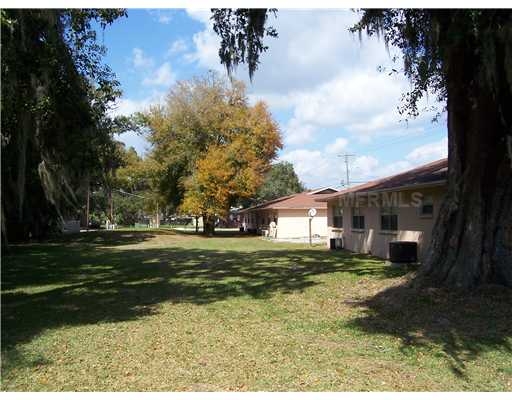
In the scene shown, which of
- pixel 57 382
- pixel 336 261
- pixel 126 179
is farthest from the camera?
pixel 126 179

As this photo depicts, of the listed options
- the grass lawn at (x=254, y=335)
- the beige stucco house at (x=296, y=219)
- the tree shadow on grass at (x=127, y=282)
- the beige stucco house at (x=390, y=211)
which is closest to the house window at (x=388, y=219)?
the beige stucco house at (x=390, y=211)

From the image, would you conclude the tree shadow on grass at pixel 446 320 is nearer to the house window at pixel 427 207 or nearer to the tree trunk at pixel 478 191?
the tree trunk at pixel 478 191

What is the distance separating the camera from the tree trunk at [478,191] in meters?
8.70

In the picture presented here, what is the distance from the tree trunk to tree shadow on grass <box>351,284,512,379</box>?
1.59ft

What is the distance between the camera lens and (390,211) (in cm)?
1755

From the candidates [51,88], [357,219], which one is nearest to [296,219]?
[357,219]

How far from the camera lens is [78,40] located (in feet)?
30.8

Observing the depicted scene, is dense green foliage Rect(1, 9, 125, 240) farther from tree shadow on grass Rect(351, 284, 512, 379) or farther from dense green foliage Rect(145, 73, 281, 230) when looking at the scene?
dense green foliage Rect(145, 73, 281, 230)

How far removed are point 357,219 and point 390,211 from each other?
141 inches

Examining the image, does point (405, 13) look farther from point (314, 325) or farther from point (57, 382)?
→ point (57, 382)

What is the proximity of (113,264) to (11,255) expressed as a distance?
231 inches

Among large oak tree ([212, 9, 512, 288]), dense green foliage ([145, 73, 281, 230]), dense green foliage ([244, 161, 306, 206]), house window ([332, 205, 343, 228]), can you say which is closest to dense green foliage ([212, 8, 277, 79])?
large oak tree ([212, 9, 512, 288])
